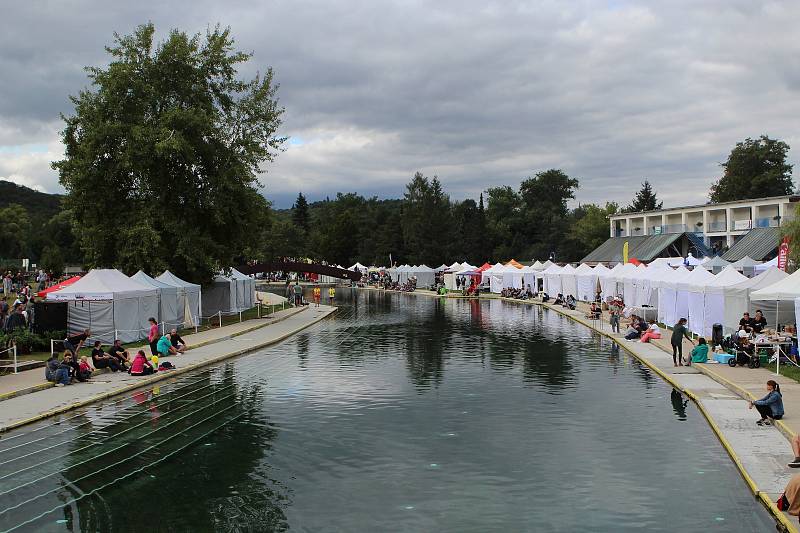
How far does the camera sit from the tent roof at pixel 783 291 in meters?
22.6

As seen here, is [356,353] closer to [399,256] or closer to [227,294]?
[227,294]

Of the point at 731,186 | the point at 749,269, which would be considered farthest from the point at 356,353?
the point at 731,186

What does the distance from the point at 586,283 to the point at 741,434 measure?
4481 centimetres

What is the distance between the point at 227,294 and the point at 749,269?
4187cm

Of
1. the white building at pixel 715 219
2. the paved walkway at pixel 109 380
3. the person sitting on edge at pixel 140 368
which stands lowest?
the paved walkway at pixel 109 380

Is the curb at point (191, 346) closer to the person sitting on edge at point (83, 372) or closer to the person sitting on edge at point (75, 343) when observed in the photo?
the person sitting on edge at point (83, 372)

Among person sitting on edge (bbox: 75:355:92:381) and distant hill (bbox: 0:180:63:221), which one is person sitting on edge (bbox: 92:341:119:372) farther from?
distant hill (bbox: 0:180:63:221)

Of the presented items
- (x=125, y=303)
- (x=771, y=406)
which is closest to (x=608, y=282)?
(x=125, y=303)

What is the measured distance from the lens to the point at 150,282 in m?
34.1

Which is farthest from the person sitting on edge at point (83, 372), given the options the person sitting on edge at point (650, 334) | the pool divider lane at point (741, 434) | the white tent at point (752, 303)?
the white tent at point (752, 303)

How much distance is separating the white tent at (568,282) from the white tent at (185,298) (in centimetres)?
3379

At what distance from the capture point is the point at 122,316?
30359mm

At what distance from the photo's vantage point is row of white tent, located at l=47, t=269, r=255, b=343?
29.2 meters

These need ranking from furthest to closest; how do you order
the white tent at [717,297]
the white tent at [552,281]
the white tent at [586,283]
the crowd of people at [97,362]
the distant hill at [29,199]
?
the distant hill at [29,199], the white tent at [552,281], the white tent at [586,283], the white tent at [717,297], the crowd of people at [97,362]
